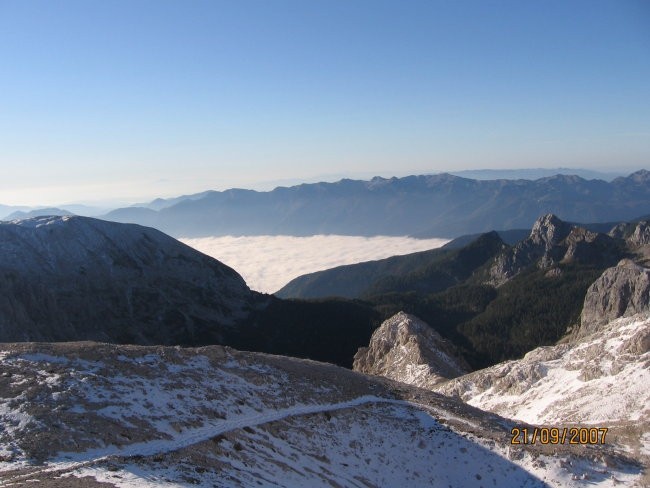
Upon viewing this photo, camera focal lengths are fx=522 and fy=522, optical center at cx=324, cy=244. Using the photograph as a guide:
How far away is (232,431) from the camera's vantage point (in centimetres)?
3706

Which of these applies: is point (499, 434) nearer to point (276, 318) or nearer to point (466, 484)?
point (466, 484)

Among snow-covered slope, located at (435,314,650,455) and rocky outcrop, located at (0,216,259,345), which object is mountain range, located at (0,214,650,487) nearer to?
→ snow-covered slope, located at (435,314,650,455)

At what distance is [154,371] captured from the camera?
4403cm

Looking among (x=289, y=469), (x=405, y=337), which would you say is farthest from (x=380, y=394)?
(x=405, y=337)

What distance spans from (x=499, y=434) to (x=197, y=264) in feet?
516

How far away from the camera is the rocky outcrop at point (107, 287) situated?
132 metres

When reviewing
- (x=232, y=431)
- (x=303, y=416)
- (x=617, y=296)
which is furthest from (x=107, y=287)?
(x=617, y=296)
